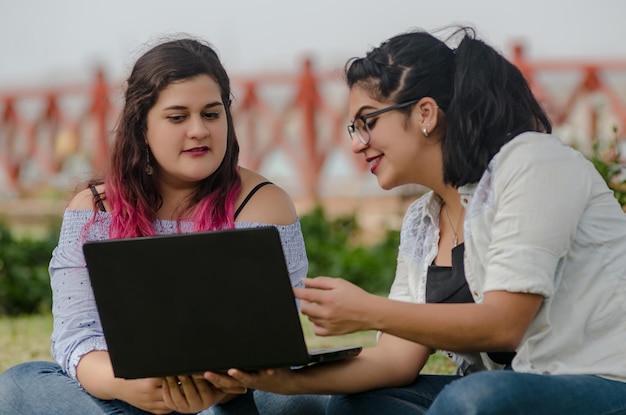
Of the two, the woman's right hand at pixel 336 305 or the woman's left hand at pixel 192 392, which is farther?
the woman's left hand at pixel 192 392

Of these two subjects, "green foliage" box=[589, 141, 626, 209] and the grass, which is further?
the grass

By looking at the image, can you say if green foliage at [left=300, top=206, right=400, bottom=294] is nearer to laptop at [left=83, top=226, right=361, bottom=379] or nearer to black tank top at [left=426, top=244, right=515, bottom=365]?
black tank top at [left=426, top=244, right=515, bottom=365]

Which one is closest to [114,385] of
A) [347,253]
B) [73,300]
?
[73,300]

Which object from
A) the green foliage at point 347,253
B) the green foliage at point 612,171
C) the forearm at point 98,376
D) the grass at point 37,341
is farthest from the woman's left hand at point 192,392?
the green foliage at point 347,253

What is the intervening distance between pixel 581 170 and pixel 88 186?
5.09 ft

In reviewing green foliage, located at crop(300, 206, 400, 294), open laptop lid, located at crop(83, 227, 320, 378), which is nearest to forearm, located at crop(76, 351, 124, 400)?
open laptop lid, located at crop(83, 227, 320, 378)

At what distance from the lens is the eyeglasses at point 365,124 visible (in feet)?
9.72

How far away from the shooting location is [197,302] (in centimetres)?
268

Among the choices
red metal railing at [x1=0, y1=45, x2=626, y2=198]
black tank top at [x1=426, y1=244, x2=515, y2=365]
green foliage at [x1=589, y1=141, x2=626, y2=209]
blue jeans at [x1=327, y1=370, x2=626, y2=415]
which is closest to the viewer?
blue jeans at [x1=327, y1=370, x2=626, y2=415]

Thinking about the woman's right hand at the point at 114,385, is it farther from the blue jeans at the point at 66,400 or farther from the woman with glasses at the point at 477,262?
the woman with glasses at the point at 477,262

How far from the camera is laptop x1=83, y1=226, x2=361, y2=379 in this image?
8.56 ft

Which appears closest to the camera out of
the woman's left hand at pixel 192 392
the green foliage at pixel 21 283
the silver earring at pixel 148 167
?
the woman's left hand at pixel 192 392

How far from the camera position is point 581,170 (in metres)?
2.75

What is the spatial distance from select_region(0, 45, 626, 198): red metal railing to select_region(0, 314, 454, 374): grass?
1.69 meters
